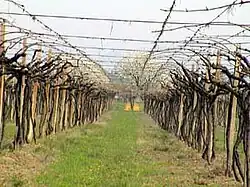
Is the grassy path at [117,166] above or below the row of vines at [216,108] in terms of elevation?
below

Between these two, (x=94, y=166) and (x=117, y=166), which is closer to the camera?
(x=94, y=166)

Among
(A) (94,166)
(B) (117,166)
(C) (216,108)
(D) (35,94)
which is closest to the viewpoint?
(A) (94,166)

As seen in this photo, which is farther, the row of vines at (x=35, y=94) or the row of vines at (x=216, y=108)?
the row of vines at (x=35, y=94)

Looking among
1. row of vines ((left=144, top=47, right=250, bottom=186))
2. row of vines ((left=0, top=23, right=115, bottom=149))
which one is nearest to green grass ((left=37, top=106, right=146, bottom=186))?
row of vines ((left=0, top=23, right=115, bottom=149))

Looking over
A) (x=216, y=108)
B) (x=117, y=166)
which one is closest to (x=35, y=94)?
(x=216, y=108)

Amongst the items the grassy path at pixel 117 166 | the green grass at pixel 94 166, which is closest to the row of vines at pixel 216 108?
the grassy path at pixel 117 166

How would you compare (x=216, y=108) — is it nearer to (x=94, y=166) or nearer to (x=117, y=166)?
(x=117, y=166)

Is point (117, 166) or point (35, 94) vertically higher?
point (35, 94)

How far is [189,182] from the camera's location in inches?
450

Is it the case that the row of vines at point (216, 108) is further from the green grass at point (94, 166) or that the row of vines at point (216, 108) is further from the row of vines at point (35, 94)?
the row of vines at point (35, 94)

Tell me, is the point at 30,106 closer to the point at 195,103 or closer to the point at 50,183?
the point at 195,103

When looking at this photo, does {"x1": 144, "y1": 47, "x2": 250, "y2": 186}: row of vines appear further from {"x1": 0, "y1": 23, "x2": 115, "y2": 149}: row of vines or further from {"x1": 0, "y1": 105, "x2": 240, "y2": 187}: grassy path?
{"x1": 0, "y1": 23, "x2": 115, "y2": 149}: row of vines

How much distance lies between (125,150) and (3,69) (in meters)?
5.54

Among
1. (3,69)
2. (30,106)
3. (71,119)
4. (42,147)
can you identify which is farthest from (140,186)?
(71,119)
